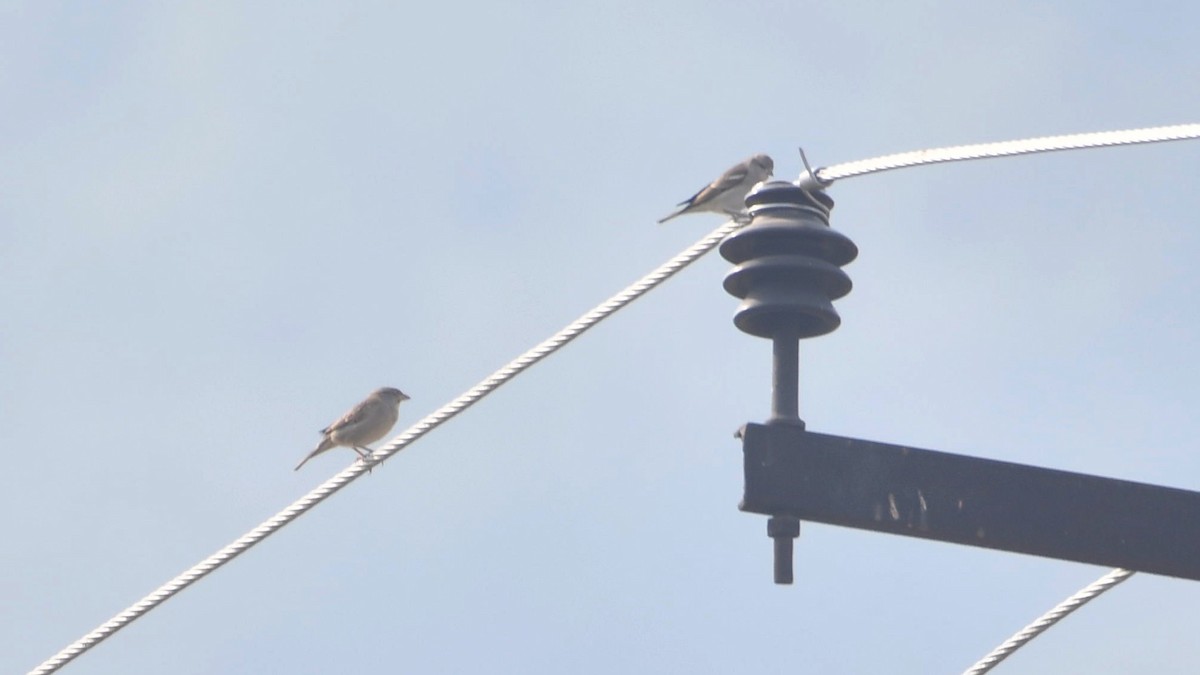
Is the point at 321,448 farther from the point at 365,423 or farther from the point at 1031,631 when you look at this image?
the point at 1031,631

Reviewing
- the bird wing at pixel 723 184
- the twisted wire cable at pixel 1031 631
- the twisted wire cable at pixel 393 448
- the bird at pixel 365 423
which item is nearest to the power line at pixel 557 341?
the twisted wire cable at pixel 393 448

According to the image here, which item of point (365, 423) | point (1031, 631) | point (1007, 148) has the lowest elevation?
point (1031, 631)

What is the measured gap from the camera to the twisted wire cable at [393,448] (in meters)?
5.84

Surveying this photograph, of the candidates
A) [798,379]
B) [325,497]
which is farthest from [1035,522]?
[325,497]

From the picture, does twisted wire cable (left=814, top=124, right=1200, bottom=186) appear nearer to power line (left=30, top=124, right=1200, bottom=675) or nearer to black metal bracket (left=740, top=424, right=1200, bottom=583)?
power line (left=30, top=124, right=1200, bottom=675)

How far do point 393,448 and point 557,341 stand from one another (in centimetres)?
135

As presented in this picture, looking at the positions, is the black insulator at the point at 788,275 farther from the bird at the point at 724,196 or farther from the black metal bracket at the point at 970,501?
the bird at the point at 724,196

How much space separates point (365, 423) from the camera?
1745 cm

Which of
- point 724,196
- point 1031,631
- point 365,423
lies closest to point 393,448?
point 1031,631

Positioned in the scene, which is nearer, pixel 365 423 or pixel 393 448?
pixel 393 448

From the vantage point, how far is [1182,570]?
12.4 ft

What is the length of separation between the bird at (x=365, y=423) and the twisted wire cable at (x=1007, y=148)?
13053 millimetres

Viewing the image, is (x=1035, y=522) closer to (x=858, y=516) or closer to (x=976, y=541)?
(x=976, y=541)

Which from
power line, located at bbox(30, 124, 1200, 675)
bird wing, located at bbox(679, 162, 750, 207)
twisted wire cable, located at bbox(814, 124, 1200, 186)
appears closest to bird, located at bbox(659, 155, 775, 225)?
bird wing, located at bbox(679, 162, 750, 207)
